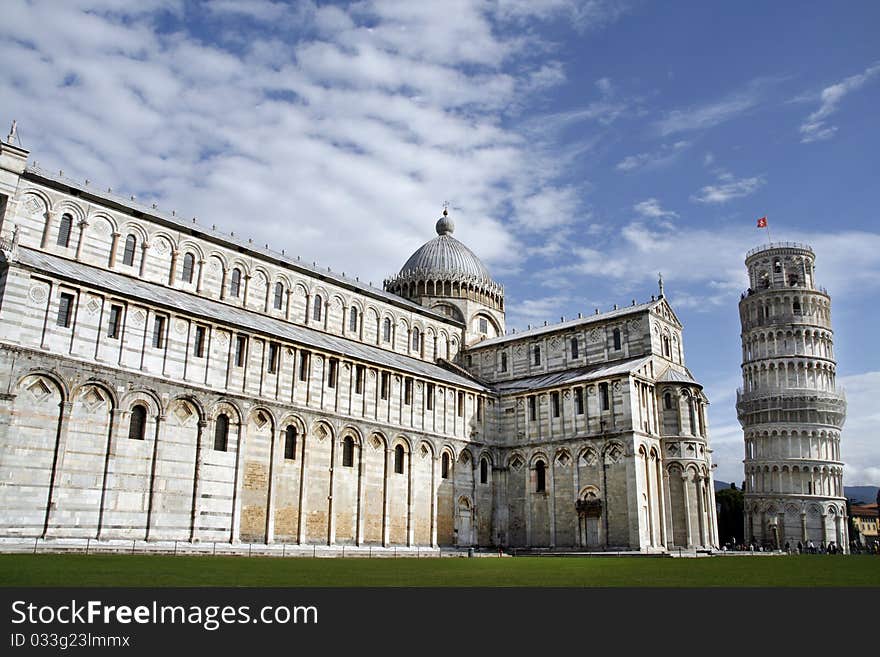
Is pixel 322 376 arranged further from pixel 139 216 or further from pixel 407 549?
pixel 139 216

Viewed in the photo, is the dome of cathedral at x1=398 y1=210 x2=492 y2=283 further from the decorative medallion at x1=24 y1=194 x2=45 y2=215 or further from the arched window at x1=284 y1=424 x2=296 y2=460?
the decorative medallion at x1=24 y1=194 x2=45 y2=215

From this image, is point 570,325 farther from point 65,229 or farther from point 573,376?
point 65,229

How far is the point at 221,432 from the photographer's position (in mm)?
33500

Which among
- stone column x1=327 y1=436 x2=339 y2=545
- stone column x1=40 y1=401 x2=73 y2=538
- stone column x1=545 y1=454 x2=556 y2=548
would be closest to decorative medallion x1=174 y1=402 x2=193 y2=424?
stone column x1=40 y1=401 x2=73 y2=538

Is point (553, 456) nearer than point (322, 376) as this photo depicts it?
No

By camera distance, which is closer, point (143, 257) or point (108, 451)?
point (108, 451)

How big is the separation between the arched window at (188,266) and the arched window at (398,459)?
15.5 metres

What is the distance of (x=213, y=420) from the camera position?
108ft

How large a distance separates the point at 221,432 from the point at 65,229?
13.3m

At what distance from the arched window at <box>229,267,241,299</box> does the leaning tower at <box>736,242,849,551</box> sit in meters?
58.2

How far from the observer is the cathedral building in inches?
1121

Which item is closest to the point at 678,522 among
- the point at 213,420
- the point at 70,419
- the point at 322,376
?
the point at 322,376

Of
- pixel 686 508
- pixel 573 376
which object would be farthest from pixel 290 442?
pixel 686 508

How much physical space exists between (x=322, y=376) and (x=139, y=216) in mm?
13383
